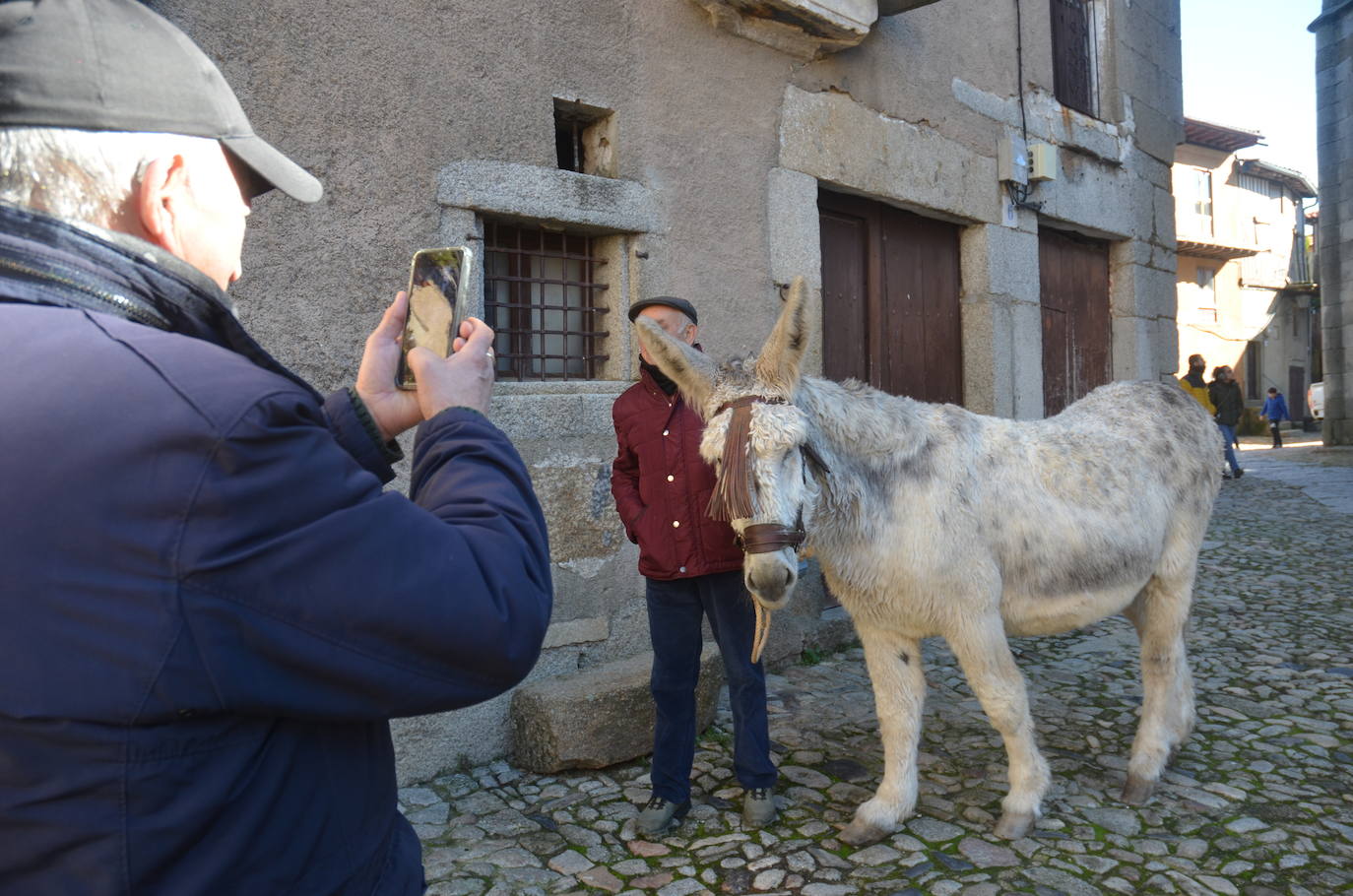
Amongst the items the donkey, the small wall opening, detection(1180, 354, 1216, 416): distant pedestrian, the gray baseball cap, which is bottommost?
the donkey

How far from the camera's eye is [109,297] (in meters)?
0.92

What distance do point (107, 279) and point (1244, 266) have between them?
1391 inches

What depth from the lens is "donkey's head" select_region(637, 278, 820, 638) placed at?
2.58 meters

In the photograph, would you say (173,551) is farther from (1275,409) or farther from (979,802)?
(1275,409)

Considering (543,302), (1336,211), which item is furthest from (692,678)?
(1336,211)

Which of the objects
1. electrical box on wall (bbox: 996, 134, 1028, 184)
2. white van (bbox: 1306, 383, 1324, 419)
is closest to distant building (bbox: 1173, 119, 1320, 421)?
white van (bbox: 1306, 383, 1324, 419)

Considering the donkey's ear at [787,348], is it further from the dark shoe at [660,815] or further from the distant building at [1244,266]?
the distant building at [1244,266]

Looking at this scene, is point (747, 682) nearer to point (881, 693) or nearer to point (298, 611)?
point (881, 693)

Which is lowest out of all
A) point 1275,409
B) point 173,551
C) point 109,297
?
point 173,551

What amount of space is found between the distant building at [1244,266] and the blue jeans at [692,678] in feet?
92.8

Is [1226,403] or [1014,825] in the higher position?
[1226,403]

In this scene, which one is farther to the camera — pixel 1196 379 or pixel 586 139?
pixel 1196 379

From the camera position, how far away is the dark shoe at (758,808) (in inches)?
132

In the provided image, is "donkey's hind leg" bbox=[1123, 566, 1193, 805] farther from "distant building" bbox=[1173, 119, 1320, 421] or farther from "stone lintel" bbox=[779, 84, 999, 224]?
"distant building" bbox=[1173, 119, 1320, 421]
